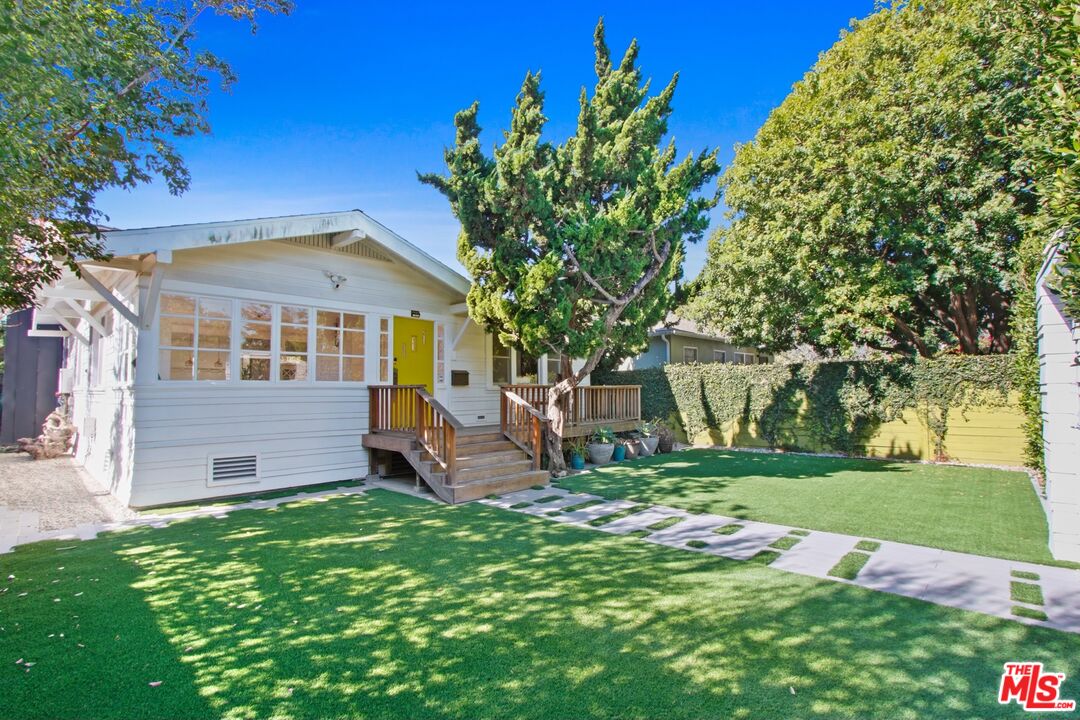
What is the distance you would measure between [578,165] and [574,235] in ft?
4.97

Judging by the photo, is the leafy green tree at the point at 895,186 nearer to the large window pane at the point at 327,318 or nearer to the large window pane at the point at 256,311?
the large window pane at the point at 327,318

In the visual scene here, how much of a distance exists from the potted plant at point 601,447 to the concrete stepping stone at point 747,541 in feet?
15.4

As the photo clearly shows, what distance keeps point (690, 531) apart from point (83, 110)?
7.77 metres

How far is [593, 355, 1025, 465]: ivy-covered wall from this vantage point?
9.96m

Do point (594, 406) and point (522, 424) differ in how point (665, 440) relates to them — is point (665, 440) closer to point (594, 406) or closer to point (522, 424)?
point (594, 406)

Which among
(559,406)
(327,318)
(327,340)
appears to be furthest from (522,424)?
(327,318)

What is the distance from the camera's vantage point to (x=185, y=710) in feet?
7.95

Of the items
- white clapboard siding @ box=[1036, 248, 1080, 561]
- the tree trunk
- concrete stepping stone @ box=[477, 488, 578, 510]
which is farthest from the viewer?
the tree trunk

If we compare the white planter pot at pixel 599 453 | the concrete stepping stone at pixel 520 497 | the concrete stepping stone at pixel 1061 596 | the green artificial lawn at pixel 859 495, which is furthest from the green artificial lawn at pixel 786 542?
the white planter pot at pixel 599 453

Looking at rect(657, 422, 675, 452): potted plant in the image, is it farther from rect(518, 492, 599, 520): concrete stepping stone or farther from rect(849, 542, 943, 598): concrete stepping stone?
rect(849, 542, 943, 598): concrete stepping stone

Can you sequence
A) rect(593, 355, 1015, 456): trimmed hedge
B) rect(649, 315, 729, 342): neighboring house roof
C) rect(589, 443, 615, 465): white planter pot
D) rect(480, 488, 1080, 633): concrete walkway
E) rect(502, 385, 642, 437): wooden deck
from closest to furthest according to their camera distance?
rect(480, 488, 1080, 633): concrete walkway → rect(502, 385, 642, 437): wooden deck → rect(593, 355, 1015, 456): trimmed hedge → rect(589, 443, 615, 465): white planter pot → rect(649, 315, 729, 342): neighboring house roof

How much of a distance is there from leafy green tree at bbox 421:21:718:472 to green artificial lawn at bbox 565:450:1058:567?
222 centimetres

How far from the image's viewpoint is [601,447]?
34.3ft

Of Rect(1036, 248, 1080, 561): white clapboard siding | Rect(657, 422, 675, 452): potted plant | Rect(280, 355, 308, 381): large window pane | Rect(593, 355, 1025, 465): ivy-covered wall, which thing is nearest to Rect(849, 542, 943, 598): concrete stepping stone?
Rect(1036, 248, 1080, 561): white clapboard siding
